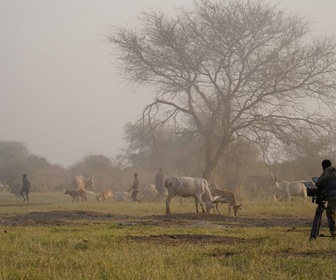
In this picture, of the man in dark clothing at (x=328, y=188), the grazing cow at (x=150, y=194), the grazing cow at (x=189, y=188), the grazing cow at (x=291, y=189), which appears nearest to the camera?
the man in dark clothing at (x=328, y=188)

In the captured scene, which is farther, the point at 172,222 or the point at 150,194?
the point at 150,194

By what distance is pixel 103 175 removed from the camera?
67.3m

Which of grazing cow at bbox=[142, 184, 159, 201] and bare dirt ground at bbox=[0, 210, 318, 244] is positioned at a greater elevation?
grazing cow at bbox=[142, 184, 159, 201]

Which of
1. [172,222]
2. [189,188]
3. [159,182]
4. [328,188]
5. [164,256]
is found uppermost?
[159,182]

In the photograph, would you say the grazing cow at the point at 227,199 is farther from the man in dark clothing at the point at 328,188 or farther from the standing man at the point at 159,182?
the standing man at the point at 159,182

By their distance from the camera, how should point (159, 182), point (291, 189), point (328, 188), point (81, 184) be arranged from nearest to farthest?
1. point (328, 188)
2. point (291, 189)
3. point (159, 182)
4. point (81, 184)

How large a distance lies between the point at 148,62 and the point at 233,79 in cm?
504

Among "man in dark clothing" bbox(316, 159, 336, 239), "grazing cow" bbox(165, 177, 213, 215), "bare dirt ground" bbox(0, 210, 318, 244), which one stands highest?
"grazing cow" bbox(165, 177, 213, 215)

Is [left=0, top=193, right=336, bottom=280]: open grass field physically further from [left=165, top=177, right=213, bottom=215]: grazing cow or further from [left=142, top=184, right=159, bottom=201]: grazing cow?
[left=142, top=184, right=159, bottom=201]: grazing cow

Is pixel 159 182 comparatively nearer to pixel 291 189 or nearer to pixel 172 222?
pixel 291 189

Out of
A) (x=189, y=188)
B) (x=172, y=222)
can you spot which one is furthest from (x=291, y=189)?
(x=172, y=222)

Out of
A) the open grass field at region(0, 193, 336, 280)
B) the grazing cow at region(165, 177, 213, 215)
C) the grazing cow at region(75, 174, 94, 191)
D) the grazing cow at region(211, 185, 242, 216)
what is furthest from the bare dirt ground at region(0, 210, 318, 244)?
the grazing cow at region(75, 174, 94, 191)

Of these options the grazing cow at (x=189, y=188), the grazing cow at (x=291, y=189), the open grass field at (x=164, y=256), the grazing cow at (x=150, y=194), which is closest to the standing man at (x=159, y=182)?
the grazing cow at (x=150, y=194)

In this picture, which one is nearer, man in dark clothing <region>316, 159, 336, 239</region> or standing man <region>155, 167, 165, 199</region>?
man in dark clothing <region>316, 159, 336, 239</region>
